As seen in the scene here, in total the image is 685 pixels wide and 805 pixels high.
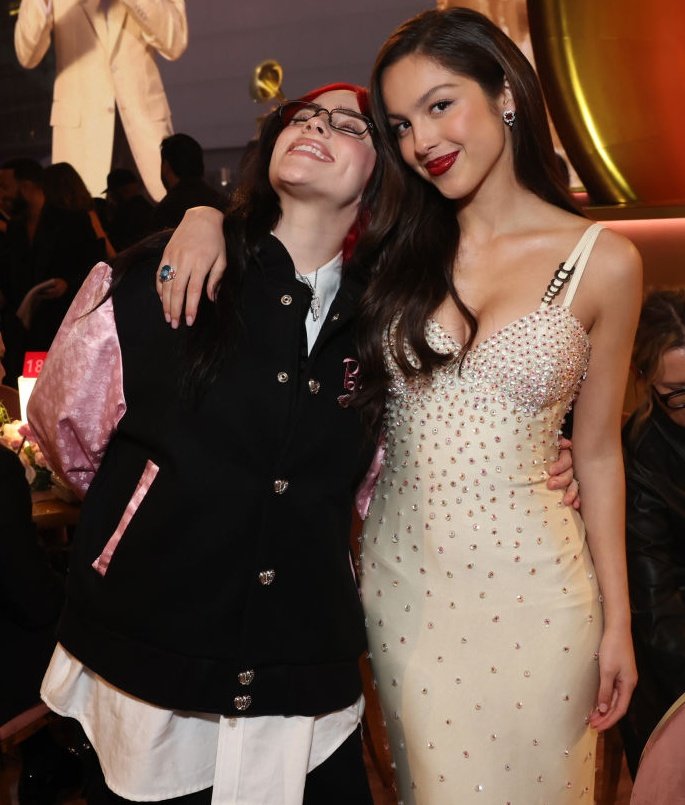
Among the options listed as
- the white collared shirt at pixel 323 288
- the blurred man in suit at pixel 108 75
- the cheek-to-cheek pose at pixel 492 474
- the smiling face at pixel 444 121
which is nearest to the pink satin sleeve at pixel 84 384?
the white collared shirt at pixel 323 288

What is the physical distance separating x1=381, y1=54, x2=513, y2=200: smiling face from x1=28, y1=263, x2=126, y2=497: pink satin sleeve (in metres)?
0.56

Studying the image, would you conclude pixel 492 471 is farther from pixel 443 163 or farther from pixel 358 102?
pixel 358 102

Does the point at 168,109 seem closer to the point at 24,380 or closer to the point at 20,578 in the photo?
the point at 24,380

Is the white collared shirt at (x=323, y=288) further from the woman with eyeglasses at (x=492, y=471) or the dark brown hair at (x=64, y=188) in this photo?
the dark brown hair at (x=64, y=188)

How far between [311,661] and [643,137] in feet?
6.62

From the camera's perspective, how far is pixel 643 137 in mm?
2959

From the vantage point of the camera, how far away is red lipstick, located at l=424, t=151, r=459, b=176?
67.3 inches

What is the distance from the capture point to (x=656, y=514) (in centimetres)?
235

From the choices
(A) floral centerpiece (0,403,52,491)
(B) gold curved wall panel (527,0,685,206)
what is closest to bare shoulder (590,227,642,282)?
(B) gold curved wall panel (527,0,685,206)

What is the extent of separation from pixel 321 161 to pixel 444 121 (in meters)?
0.22

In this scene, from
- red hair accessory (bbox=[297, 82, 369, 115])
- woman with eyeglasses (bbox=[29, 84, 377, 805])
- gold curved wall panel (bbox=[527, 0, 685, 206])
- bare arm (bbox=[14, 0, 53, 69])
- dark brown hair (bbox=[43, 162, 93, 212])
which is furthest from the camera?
bare arm (bbox=[14, 0, 53, 69])

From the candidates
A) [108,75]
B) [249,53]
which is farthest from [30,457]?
[108,75]

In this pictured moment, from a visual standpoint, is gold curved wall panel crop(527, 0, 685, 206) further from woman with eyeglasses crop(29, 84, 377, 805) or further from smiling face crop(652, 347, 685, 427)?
woman with eyeglasses crop(29, 84, 377, 805)

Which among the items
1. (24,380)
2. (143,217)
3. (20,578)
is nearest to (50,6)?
(143,217)
